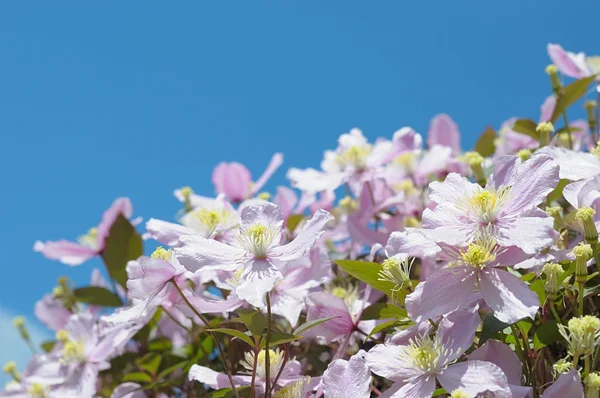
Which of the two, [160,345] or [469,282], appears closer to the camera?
[469,282]

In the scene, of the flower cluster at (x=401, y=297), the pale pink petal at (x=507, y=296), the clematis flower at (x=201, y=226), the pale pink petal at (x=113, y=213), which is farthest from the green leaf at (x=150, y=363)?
the pale pink petal at (x=507, y=296)

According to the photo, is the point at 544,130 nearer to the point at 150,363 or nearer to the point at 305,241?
the point at 305,241

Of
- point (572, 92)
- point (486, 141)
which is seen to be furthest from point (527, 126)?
point (486, 141)

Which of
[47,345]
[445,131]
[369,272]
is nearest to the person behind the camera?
[369,272]

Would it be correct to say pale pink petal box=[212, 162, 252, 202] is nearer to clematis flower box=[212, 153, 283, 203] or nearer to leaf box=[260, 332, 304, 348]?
clematis flower box=[212, 153, 283, 203]

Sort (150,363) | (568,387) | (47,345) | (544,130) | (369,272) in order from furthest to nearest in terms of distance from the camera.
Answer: (47,345) → (150,363) → (544,130) → (369,272) → (568,387)

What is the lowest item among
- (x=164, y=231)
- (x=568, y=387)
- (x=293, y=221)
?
(x=568, y=387)

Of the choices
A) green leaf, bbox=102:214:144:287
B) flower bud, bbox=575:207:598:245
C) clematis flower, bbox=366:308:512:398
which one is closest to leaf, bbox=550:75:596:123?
flower bud, bbox=575:207:598:245
